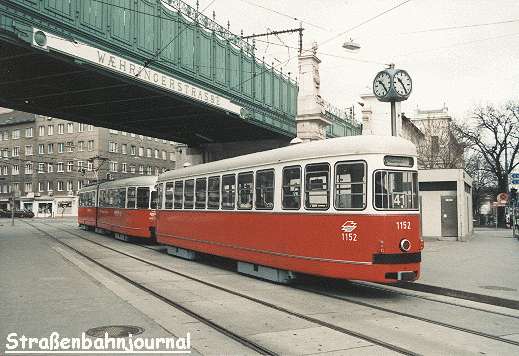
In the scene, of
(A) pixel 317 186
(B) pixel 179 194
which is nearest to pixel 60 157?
(B) pixel 179 194

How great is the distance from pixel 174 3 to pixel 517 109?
130ft

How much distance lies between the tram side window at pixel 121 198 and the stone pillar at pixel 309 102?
8.57m

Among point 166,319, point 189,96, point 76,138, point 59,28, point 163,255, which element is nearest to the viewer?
point 166,319

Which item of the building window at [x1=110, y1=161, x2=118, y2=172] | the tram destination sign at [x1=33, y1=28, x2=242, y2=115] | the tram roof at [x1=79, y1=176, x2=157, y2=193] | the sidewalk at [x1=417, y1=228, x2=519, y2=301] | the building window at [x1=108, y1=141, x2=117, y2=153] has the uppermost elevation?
the building window at [x1=108, y1=141, x2=117, y2=153]

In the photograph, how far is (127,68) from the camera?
56.9 feet

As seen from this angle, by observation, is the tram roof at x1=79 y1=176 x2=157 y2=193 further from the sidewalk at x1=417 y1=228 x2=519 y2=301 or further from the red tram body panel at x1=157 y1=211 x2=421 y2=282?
the sidewalk at x1=417 y1=228 x2=519 y2=301

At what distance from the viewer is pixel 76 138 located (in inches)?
2928

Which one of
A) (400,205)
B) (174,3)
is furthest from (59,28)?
(400,205)

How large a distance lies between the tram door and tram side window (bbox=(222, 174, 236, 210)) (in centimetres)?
1379

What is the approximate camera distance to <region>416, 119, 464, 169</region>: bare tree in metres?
48.5

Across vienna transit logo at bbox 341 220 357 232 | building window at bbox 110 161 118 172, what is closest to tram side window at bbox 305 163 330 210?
vienna transit logo at bbox 341 220 357 232

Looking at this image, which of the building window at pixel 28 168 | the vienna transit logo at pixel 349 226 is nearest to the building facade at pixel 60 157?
the building window at pixel 28 168

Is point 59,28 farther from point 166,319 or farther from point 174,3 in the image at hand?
point 166,319

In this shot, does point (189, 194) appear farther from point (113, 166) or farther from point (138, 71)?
point (113, 166)
